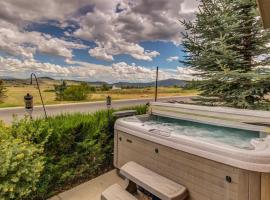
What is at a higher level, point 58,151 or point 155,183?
point 58,151

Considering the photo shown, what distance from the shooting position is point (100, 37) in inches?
425

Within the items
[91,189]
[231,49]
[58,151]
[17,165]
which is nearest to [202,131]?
[91,189]

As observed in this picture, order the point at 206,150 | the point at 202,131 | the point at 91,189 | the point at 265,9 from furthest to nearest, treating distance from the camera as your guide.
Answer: the point at 202,131 < the point at 91,189 < the point at 265,9 < the point at 206,150

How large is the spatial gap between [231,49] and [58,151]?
16.9ft

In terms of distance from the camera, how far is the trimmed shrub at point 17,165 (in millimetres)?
2151

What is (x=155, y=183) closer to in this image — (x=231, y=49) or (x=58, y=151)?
(x=58, y=151)

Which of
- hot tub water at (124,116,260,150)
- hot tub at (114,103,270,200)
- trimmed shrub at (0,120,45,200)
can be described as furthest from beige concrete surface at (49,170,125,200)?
hot tub water at (124,116,260,150)

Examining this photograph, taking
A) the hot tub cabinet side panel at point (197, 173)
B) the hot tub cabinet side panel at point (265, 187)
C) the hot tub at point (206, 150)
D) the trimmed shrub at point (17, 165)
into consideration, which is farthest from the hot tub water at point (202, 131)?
the trimmed shrub at point (17, 165)

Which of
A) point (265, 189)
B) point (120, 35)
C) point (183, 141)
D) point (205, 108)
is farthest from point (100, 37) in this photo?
point (265, 189)

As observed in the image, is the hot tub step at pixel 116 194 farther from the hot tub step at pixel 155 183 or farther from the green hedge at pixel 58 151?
the green hedge at pixel 58 151

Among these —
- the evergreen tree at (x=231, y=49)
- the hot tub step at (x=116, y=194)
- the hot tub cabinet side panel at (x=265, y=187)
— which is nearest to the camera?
the hot tub cabinet side panel at (x=265, y=187)

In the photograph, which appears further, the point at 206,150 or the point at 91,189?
the point at 91,189

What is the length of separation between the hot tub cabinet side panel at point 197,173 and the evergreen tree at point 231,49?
365 centimetres

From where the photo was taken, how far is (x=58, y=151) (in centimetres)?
285
